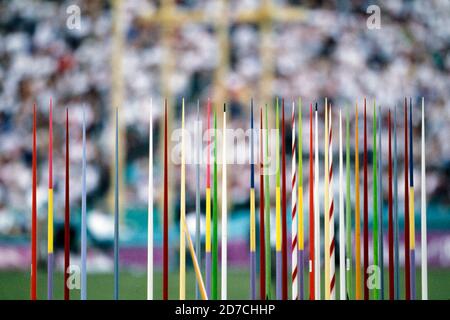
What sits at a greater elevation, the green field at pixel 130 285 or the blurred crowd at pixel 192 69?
the blurred crowd at pixel 192 69

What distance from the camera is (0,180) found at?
416 centimetres

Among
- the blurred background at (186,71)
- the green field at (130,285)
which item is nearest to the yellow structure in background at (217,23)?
the blurred background at (186,71)

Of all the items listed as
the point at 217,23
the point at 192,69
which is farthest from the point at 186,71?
the point at 217,23

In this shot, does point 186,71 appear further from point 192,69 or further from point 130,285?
point 130,285

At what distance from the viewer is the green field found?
11.2 feet

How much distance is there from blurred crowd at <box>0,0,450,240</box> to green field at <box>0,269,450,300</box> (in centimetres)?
41

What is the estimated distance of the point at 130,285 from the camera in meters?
3.63

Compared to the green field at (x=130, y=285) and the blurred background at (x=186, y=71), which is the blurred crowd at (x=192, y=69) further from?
the green field at (x=130, y=285)

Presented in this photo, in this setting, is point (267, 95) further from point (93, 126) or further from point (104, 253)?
point (104, 253)

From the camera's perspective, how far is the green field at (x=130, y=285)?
3403 mm

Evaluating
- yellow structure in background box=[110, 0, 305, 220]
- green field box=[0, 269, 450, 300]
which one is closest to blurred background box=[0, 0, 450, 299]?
yellow structure in background box=[110, 0, 305, 220]

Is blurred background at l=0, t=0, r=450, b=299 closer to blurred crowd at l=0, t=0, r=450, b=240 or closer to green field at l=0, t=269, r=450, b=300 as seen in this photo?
blurred crowd at l=0, t=0, r=450, b=240

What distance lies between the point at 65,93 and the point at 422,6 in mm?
2283

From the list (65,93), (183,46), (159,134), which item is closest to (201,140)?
(159,134)
